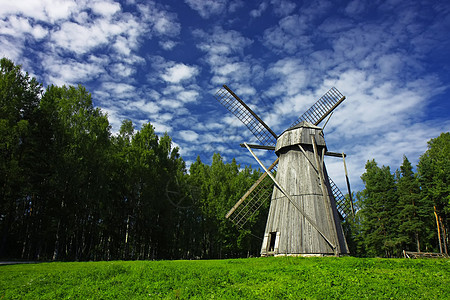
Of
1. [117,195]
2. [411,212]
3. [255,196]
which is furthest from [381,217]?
[117,195]

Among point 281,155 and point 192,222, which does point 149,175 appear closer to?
point 192,222

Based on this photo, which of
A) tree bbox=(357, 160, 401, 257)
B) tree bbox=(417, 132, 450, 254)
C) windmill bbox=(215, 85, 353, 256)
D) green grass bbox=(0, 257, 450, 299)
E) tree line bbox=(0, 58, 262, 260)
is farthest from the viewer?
tree bbox=(357, 160, 401, 257)

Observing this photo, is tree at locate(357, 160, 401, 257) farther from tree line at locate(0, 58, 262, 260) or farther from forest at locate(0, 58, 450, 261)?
tree line at locate(0, 58, 262, 260)

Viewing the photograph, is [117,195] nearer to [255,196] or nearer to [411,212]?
[255,196]

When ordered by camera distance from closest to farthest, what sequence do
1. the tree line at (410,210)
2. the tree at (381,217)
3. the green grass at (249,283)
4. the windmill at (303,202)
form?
1. the green grass at (249,283)
2. the windmill at (303,202)
3. the tree line at (410,210)
4. the tree at (381,217)

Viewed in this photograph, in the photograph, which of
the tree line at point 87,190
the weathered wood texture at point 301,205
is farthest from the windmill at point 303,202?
the tree line at point 87,190

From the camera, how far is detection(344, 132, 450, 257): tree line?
42.1m

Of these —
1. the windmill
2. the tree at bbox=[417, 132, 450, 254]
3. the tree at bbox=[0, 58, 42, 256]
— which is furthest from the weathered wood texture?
the tree at bbox=[417, 132, 450, 254]

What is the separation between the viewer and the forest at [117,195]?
3194 cm

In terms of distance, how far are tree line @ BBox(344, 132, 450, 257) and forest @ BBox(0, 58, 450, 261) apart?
0.58 ft

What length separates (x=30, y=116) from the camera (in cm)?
3369

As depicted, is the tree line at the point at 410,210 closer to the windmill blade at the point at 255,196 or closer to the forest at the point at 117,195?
the forest at the point at 117,195

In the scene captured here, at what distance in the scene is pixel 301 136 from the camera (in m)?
24.3

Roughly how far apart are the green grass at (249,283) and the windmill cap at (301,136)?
36.6 ft
